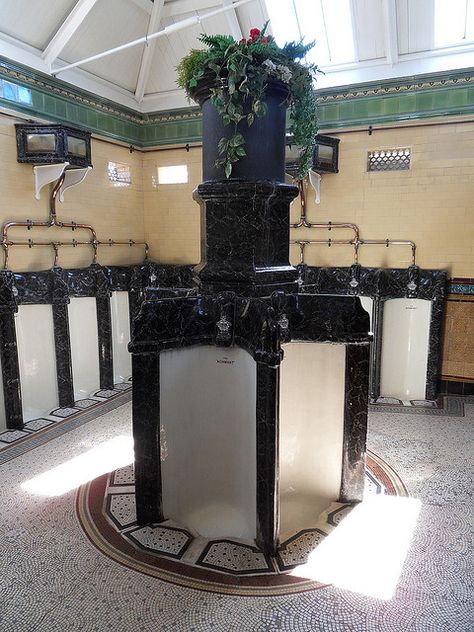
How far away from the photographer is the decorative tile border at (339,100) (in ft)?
16.4

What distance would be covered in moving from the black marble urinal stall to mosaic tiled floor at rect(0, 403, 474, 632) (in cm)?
35

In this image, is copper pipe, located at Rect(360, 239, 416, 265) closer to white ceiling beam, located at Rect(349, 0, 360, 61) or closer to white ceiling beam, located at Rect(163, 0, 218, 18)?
white ceiling beam, located at Rect(349, 0, 360, 61)

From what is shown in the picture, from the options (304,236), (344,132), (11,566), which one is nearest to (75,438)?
(11,566)

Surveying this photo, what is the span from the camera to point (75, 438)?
181 inches

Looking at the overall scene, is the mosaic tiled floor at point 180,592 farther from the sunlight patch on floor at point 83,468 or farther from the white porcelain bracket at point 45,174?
the white porcelain bracket at point 45,174

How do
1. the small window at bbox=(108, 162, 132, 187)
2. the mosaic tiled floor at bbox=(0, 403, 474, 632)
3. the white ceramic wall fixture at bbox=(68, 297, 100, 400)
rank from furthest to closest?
the small window at bbox=(108, 162, 132, 187)
the white ceramic wall fixture at bbox=(68, 297, 100, 400)
the mosaic tiled floor at bbox=(0, 403, 474, 632)

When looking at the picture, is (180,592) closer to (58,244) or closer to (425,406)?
(425,406)

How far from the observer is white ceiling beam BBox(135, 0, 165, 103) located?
18.1 feet

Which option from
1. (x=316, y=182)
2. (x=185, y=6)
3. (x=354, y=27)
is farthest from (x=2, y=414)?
(x=354, y=27)

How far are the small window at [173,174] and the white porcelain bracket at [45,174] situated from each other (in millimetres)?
1997

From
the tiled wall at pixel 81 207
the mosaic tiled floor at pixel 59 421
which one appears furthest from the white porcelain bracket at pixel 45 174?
the mosaic tiled floor at pixel 59 421

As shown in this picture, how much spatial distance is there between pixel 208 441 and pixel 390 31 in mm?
4709

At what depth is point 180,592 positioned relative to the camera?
2.53 metres

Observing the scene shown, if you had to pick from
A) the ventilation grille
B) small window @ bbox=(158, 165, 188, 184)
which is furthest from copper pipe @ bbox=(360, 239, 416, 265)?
small window @ bbox=(158, 165, 188, 184)
